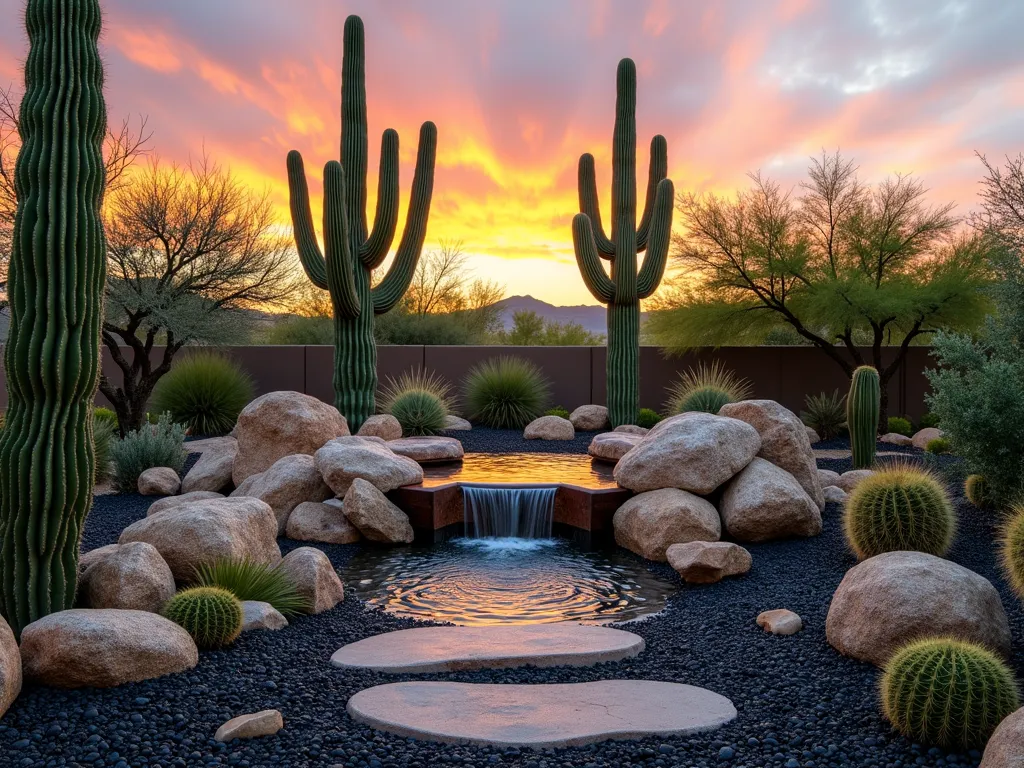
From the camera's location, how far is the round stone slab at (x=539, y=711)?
11.9 feet

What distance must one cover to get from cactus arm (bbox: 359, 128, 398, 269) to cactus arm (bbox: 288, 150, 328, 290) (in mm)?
766

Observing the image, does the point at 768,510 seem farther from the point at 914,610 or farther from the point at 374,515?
the point at 374,515

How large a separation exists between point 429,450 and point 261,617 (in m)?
5.80

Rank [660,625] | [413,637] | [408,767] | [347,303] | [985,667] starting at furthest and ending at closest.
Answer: [347,303] → [660,625] → [413,637] → [985,667] → [408,767]

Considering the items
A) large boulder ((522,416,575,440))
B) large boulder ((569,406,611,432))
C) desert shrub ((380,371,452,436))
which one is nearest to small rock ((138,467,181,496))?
desert shrub ((380,371,452,436))

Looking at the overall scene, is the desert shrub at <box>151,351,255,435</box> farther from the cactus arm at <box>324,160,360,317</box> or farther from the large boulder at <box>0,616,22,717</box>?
the large boulder at <box>0,616,22,717</box>

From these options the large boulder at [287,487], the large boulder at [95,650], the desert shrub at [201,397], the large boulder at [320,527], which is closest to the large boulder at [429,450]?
the large boulder at [287,487]

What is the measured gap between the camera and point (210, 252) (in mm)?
14219

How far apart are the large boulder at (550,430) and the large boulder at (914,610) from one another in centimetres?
974

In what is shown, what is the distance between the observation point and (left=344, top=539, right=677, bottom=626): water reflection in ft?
20.0

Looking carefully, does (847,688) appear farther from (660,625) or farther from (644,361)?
(644,361)

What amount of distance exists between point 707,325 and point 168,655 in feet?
47.6

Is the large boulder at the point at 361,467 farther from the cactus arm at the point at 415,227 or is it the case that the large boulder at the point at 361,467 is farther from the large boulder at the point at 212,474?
the cactus arm at the point at 415,227

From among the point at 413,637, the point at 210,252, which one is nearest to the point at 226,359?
the point at 210,252
